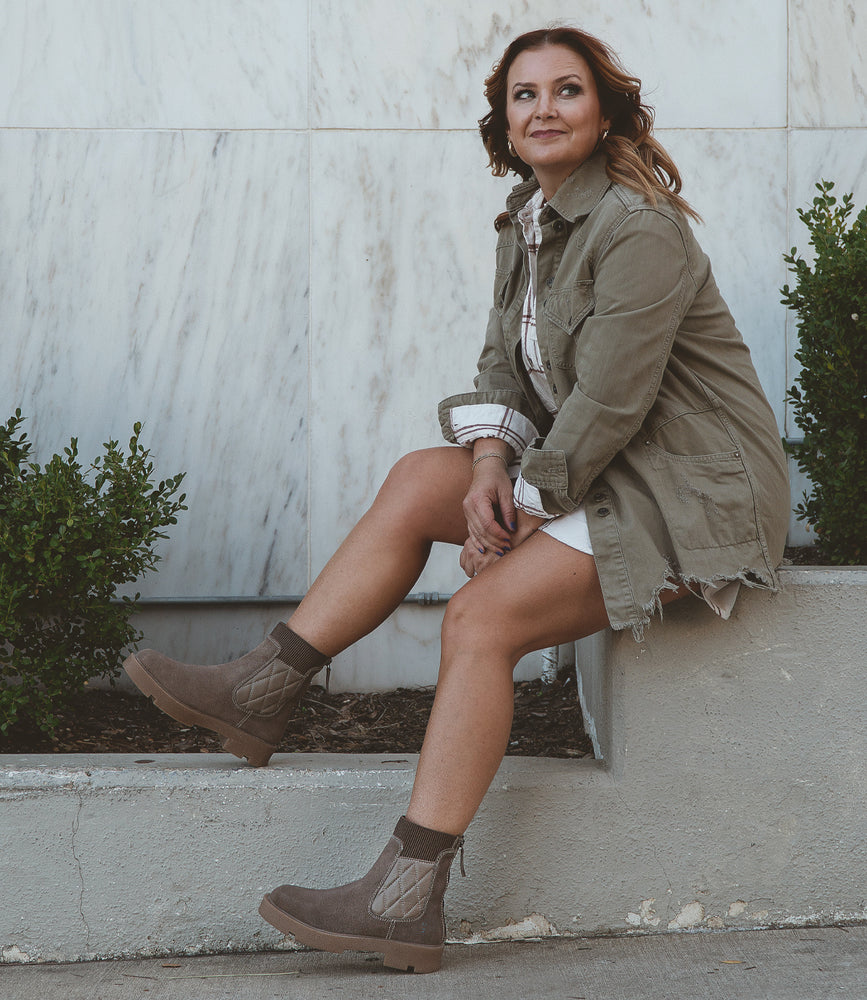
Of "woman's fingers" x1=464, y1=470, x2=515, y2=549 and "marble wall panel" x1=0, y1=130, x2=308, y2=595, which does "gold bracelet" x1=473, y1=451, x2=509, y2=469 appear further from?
"marble wall panel" x1=0, y1=130, x2=308, y2=595

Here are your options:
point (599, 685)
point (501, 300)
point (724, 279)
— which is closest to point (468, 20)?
point (724, 279)

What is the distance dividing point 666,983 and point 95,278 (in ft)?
9.21

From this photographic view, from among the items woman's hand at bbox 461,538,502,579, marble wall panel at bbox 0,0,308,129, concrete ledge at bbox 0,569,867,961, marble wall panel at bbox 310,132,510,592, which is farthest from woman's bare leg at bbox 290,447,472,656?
marble wall panel at bbox 0,0,308,129

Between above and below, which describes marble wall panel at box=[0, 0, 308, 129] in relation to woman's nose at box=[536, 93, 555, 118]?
above

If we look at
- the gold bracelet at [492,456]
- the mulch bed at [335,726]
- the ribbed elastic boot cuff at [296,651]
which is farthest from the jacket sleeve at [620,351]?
the mulch bed at [335,726]

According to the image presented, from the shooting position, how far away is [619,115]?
2637 mm

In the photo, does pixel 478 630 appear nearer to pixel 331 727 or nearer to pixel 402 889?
pixel 402 889

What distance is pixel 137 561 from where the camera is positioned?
3.19m

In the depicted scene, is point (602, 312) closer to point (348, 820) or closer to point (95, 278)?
point (348, 820)

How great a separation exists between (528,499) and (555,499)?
0.08 m

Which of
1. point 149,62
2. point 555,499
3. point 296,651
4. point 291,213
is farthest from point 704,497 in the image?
point 149,62

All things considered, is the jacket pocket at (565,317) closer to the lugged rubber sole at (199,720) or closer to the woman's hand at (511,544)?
the woman's hand at (511,544)

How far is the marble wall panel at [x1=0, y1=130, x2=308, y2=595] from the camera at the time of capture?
3789 millimetres

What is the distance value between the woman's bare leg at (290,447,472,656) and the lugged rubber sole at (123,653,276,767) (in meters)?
0.26
